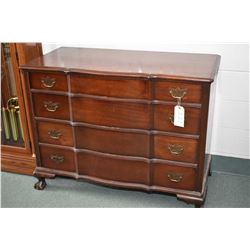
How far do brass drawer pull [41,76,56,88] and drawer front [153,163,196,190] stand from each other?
792mm

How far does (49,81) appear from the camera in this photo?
6.73 feet

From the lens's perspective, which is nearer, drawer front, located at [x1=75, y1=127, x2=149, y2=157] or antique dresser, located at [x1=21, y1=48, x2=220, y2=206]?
antique dresser, located at [x1=21, y1=48, x2=220, y2=206]

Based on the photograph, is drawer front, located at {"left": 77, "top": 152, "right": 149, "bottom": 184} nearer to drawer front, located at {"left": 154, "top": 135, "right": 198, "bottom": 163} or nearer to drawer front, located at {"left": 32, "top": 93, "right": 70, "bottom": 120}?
drawer front, located at {"left": 154, "top": 135, "right": 198, "bottom": 163}

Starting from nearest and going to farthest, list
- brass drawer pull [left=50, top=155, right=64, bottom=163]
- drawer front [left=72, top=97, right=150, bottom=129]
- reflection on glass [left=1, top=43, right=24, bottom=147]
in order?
1. drawer front [left=72, top=97, right=150, bottom=129]
2. brass drawer pull [left=50, top=155, right=64, bottom=163]
3. reflection on glass [left=1, top=43, right=24, bottom=147]

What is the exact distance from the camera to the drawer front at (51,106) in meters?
2.10

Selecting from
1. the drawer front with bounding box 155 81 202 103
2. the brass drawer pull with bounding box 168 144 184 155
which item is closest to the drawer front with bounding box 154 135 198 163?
the brass drawer pull with bounding box 168 144 184 155

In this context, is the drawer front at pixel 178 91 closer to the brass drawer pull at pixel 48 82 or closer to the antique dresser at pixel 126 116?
the antique dresser at pixel 126 116

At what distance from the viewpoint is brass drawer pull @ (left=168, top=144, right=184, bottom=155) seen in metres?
1.98

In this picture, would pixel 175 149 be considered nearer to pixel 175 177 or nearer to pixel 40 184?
pixel 175 177

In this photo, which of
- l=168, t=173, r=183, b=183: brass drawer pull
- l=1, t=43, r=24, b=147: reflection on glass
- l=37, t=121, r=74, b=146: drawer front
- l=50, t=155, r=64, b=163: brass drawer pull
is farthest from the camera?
l=1, t=43, r=24, b=147: reflection on glass

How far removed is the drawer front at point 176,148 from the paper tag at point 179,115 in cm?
11

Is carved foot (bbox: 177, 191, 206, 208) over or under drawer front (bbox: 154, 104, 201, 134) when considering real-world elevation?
under

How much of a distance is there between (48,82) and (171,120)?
0.77 m

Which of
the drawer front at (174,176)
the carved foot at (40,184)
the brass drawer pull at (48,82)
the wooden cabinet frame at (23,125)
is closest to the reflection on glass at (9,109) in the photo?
the wooden cabinet frame at (23,125)
